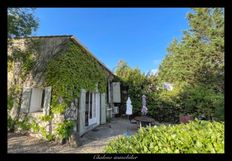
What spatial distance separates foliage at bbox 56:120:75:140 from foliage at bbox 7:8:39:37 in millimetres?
3248

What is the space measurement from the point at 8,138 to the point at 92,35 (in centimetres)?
310

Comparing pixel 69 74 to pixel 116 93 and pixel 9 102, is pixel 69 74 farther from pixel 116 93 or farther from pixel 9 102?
pixel 116 93

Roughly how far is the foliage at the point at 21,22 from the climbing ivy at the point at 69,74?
1.58 m

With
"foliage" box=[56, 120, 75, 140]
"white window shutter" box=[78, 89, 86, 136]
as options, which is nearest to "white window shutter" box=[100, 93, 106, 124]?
"white window shutter" box=[78, 89, 86, 136]

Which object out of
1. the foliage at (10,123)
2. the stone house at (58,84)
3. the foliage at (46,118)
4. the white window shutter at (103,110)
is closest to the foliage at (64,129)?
the stone house at (58,84)

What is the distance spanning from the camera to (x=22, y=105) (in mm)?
3949

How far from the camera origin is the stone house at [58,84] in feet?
14.6

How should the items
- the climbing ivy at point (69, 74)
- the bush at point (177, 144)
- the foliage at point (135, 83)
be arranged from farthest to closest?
the foliage at point (135, 83) → the climbing ivy at point (69, 74) → the bush at point (177, 144)

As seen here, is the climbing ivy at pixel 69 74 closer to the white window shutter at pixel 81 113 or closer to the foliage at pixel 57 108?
the foliage at pixel 57 108

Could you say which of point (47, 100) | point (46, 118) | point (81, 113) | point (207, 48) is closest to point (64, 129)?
point (46, 118)

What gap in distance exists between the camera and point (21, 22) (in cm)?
369

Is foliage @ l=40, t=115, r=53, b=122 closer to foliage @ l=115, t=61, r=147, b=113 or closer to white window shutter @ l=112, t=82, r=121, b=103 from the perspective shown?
white window shutter @ l=112, t=82, r=121, b=103

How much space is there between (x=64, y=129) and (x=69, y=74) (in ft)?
6.72
